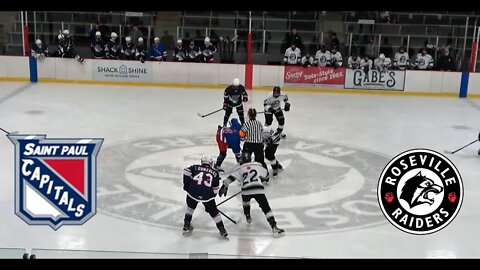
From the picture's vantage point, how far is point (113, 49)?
18.1m

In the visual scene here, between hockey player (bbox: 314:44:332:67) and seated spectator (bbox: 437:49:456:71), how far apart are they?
10.1ft

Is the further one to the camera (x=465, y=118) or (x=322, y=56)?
(x=322, y=56)

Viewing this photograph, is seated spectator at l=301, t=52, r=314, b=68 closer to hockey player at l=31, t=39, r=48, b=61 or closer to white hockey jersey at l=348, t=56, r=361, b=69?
white hockey jersey at l=348, t=56, r=361, b=69

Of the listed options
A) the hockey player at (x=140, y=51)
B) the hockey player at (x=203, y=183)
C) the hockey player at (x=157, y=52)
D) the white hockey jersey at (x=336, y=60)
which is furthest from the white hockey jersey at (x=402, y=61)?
the hockey player at (x=203, y=183)

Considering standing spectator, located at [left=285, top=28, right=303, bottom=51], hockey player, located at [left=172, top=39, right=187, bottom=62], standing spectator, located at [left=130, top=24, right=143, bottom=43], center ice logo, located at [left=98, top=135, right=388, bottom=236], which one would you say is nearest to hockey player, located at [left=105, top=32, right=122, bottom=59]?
standing spectator, located at [left=130, top=24, right=143, bottom=43]

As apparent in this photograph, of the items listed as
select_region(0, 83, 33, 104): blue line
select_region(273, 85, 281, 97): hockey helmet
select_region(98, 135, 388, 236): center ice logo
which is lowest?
select_region(98, 135, 388, 236): center ice logo

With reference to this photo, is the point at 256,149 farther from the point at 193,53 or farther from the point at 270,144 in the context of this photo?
the point at 193,53

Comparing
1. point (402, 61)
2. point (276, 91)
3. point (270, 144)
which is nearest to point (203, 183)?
point (270, 144)

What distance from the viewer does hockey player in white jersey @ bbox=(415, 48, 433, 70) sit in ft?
59.4

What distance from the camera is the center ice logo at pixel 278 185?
8125 millimetres

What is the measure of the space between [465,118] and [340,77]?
13.4ft

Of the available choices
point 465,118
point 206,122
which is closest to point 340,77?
point 465,118

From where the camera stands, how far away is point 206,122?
13.6m
